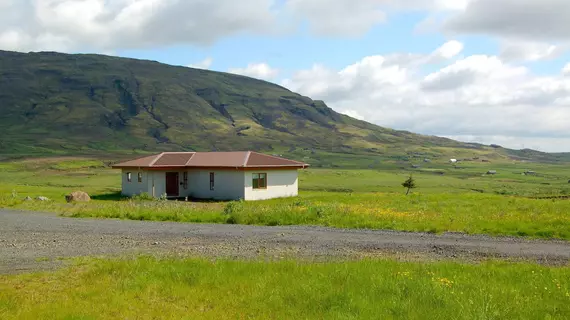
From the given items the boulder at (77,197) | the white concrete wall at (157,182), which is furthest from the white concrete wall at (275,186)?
the boulder at (77,197)

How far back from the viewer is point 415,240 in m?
18.7

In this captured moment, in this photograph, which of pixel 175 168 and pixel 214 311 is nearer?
pixel 214 311

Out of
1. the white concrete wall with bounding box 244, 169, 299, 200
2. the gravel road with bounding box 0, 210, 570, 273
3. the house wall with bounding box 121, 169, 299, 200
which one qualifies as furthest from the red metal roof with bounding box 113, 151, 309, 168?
the gravel road with bounding box 0, 210, 570, 273

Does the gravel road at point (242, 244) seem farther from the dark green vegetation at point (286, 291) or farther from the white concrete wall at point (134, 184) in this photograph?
the white concrete wall at point (134, 184)

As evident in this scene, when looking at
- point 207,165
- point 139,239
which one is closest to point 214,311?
point 139,239

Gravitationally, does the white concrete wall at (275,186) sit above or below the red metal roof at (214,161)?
below

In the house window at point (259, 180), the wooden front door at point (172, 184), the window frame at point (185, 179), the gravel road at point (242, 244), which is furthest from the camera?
the window frame at point (185, 179)

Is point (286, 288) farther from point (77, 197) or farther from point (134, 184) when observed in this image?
point (134, 184)

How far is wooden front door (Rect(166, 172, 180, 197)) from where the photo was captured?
154ft

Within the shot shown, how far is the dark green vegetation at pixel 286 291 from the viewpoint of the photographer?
8.76 meters

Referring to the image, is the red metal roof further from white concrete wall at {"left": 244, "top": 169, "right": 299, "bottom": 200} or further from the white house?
white concrete wall at {"left": 244, "top": 169, "right": 299, "bottom": 200}

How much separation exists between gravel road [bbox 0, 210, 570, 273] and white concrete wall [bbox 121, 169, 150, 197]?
2201 centimetres

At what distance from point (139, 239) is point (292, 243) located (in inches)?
227

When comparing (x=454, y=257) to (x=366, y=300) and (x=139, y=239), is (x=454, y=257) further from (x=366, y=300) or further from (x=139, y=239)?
(x=139, y=239)
